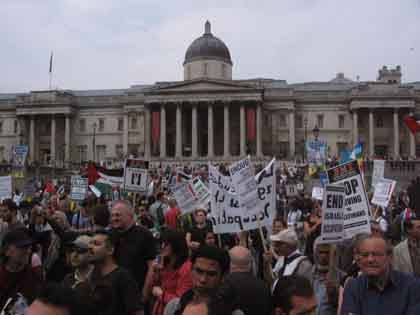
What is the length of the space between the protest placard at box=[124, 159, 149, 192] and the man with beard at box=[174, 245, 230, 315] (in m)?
7.98

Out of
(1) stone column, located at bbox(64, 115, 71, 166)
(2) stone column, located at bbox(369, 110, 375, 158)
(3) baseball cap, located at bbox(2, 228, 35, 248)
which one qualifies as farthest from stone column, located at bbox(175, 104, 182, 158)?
(3) baseball cap, located at bbox(2, 228, 35, 248)

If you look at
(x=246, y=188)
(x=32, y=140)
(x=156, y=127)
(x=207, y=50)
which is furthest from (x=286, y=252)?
(x=32, y=140)

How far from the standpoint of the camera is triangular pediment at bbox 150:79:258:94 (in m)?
61.2

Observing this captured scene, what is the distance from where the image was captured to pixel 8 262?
518 cm

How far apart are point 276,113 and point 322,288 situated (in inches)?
2354

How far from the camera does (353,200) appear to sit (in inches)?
256

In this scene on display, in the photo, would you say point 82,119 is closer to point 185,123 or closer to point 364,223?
point 185,123

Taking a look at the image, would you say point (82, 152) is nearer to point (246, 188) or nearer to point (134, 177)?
point (134, 177)

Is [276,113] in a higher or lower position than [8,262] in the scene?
Answer: higher

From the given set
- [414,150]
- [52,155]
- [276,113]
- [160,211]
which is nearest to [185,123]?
[276,113]

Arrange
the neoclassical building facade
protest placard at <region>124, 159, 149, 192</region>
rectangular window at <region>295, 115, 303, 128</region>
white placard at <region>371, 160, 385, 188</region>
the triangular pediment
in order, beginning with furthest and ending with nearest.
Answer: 1. rectangular window at <region>295, 115, 303, 128</region>
2. the neoclassical building facade
3. the triangular pediment
4. white placard at <region>371, 160, 385, 188</region>
5. protest placard at <region>124, 159, 149, 192</region>

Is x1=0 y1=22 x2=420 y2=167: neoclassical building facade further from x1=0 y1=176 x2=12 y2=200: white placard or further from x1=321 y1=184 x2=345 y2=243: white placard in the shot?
x1=321 y1=184 x2=345 y2=243: white placard

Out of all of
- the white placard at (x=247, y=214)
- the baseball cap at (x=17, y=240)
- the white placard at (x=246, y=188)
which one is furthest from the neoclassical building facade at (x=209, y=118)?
the baseball cap at (x=17, y=240)

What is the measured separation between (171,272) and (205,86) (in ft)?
185
